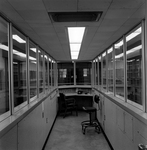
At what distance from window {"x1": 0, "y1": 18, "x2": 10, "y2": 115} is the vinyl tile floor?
1995 mm

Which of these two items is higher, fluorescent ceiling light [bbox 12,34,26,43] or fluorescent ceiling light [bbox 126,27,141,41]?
fluorescent ceiling light [bbox 126,27,141,41]

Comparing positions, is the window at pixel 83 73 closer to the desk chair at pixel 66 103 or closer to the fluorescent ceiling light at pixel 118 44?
the desk chair at pixel 66 103

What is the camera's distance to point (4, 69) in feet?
6.14

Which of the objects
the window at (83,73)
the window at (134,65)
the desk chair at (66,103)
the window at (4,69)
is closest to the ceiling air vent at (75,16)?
the window at (4,69)

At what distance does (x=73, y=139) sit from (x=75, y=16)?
3.21 meters

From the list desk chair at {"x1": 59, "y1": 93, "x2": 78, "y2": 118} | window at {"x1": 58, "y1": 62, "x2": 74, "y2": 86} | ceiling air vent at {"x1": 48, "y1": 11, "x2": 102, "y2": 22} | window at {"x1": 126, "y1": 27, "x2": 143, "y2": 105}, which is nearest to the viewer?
ceiling air vent at {"x1": 48, "y1": 11, "x2": 102, "y2": 22}

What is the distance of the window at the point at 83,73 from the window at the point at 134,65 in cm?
486

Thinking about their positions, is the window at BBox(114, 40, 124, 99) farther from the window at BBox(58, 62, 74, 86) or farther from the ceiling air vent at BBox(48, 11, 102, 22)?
the window at BBox(58, 62, 74, 86)

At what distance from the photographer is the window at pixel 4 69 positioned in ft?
5.98

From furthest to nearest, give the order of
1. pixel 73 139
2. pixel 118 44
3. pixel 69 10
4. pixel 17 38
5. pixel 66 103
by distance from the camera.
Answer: pixel 66 103
pixel 73 139
pixel 118 44
pixel 17 38
pixel 69 10

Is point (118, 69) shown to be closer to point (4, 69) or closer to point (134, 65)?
point (134, 65)

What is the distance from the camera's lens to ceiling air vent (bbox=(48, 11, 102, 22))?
1.80 m

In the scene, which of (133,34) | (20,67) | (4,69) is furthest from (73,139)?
(133,34)

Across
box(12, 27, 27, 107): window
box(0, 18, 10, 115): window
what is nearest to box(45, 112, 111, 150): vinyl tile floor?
box(12, 27, 27, 107): window
